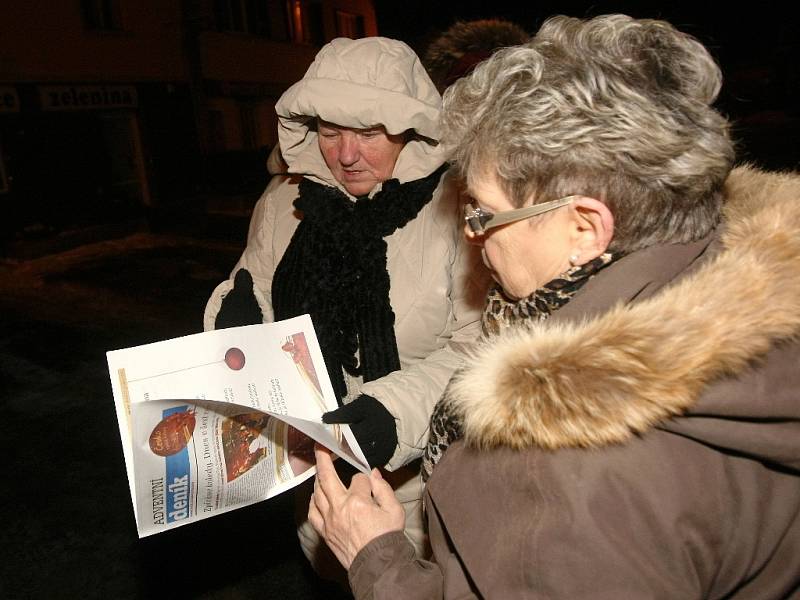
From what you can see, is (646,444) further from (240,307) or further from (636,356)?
(240,307)

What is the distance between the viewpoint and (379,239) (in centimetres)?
185

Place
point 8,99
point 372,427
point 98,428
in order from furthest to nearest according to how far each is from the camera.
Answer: point 8,99 < point 98,428 < point 372,427

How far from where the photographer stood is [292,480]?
4.76 ft

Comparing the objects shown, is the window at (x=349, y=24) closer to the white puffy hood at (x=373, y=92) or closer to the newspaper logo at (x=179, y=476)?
the white puffy hood at (x=373, y=92)

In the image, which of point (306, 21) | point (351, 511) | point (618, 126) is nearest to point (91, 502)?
point (351, 511)

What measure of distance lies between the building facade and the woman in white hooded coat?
10700mm

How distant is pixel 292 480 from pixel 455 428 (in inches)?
19.5

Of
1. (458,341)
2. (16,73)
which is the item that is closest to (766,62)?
(16,73)

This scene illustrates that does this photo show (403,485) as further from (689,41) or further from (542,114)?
(689,41)

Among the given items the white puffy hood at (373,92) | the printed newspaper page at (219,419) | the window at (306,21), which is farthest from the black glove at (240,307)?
the window at (306,21)

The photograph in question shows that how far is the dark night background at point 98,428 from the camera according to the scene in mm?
2857

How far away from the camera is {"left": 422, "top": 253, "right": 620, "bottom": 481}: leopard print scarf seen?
1.08 m

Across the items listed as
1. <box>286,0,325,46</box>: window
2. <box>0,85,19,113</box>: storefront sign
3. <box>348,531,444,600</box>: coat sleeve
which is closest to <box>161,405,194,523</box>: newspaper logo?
<box>348,531,444,600</box>: coat sleeve

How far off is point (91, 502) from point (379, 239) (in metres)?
2.76
